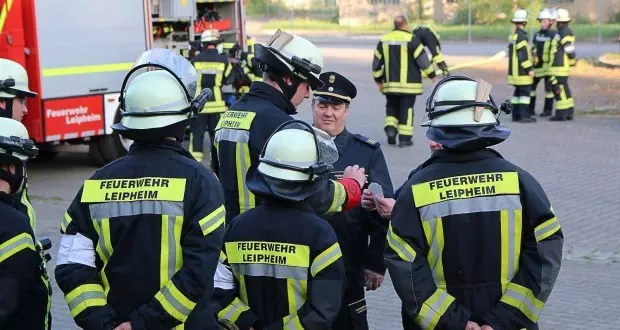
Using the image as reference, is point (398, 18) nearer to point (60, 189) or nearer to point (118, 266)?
point (60, 189)

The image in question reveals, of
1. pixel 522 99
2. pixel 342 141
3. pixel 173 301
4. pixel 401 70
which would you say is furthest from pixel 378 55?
pixel 173 301

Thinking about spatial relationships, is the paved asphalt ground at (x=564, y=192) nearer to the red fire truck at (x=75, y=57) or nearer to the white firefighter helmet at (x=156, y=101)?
the red fire truck at (x=75, y=57)

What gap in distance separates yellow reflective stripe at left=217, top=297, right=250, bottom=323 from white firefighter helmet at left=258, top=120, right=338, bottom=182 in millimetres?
513

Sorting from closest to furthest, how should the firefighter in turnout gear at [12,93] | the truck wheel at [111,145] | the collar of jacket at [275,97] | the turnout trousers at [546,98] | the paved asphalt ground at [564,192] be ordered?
the collar of jacket at [275,97] < the firefighter in turnout gear at [12,93] < the paved asphalt ground at [564,192] < the truck wheel at [111,145] < the turnout trousers at [546,98]

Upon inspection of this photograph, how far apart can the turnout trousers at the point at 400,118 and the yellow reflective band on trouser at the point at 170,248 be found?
10.4 metres

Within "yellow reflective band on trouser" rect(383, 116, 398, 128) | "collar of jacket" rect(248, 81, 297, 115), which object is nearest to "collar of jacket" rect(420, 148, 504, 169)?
"collar of jacket" rect(248, 81, 297, 115)

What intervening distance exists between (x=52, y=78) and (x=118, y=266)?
8.53 m

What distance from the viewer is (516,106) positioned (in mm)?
16828

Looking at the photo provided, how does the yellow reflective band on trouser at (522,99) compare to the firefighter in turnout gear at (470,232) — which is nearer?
the firefighter in turnout gear at (470,232)

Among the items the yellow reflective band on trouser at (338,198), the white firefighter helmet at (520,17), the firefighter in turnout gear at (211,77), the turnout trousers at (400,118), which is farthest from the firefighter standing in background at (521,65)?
the yellow reflective band on trouser at (338,198)

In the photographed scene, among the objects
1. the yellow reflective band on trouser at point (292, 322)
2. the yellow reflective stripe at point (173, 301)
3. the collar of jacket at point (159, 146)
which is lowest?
the yellow reflective band on trouser at point (292, 322)

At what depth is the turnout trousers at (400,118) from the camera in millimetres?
13992

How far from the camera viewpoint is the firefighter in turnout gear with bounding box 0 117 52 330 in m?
3.83

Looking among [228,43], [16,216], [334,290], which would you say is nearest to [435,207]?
[334,290]
